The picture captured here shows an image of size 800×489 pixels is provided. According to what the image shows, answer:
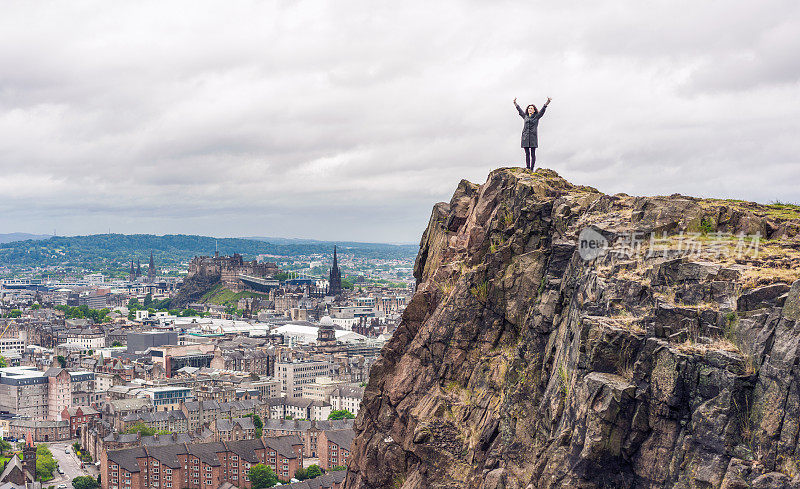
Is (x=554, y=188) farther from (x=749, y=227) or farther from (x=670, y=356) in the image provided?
(x=670, y=356)

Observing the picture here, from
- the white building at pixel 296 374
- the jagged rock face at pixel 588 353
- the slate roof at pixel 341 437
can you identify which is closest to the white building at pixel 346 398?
the white building at pixel 296 374

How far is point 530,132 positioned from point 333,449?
96157 mm

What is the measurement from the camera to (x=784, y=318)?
18641mm

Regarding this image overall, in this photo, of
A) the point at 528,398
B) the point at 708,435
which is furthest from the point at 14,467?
the point at 708,435

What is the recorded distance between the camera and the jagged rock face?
752 inches

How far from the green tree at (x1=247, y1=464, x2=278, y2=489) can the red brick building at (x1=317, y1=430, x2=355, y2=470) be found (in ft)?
30.5

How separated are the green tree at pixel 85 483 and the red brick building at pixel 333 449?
1093 inches

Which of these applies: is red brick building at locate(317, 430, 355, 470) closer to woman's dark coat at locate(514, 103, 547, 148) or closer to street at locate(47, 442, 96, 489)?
street at locate(47, 442, 96, 489)

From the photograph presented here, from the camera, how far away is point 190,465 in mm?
118312

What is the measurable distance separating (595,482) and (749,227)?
23.1ft

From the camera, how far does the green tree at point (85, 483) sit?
114875 millimetres

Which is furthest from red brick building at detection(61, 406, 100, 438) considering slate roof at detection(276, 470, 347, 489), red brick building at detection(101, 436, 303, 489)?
slate roof at detection(276, 470, 347, 489)

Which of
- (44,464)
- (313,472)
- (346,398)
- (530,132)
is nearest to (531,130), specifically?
(530,132)

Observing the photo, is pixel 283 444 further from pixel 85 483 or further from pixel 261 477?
pixel 85 483
